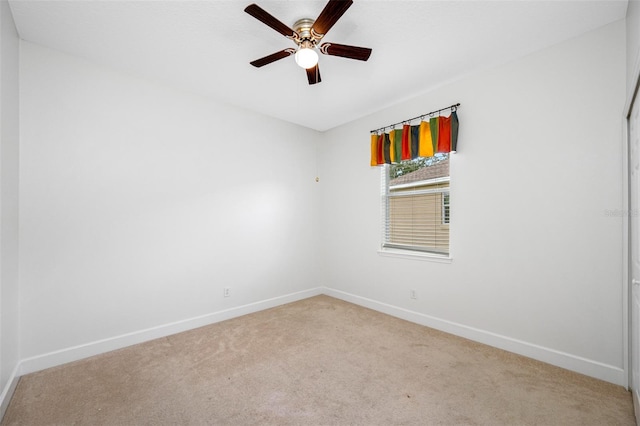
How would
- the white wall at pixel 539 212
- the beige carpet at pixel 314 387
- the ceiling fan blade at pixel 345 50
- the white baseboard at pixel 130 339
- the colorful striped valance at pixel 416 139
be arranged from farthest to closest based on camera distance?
the colorful striped valance at pixel 416 139 < the white baseboard at pixel 130 339 < the white wall at pixel 539 212 < the ceiling fan blade at pixel 345 50 < the beige carpet at pixel 314 387

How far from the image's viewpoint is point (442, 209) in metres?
3.28

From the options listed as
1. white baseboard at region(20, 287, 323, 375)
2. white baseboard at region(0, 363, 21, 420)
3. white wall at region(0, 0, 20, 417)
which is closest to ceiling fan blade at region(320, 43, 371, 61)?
white wall at region(0, 0, 20, 417)

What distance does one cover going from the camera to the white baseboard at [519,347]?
218cm

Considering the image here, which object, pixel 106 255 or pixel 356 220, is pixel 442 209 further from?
pixel 106 255

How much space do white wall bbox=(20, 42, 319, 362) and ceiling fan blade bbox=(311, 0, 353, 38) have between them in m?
2.04

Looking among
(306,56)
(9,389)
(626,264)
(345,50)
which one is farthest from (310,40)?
(9,389)

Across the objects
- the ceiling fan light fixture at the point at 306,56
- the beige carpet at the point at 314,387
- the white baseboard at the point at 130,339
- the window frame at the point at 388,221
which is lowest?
the beige carpet at the point at 314,387

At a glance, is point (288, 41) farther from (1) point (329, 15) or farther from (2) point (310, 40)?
(1) point (329, 15)

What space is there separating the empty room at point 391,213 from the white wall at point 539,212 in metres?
0.02

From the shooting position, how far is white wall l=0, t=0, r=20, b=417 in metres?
1.91

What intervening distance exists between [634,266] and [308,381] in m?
2.51

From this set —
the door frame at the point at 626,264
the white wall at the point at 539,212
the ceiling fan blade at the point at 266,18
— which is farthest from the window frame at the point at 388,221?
the ceiling fan blade at the point at 266,18

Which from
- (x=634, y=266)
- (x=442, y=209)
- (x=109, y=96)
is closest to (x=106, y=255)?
(x=109, y=96)

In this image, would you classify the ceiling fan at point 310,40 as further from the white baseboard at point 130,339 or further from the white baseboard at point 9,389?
the white baseboard at point 9,389
